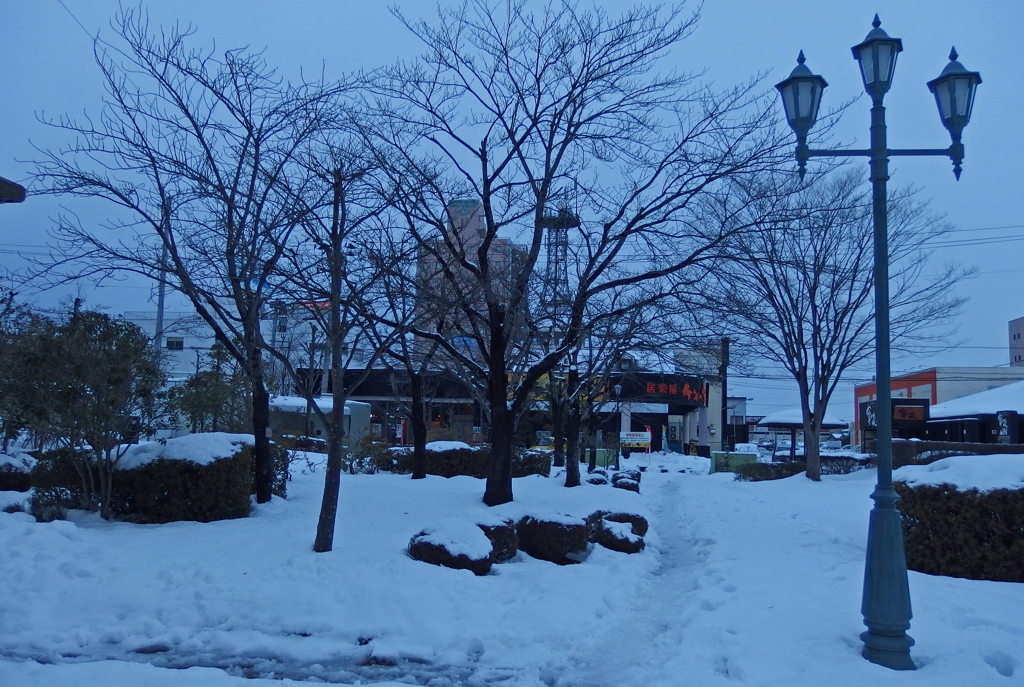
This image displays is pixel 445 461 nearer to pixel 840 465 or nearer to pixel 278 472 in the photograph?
pixel 278 472

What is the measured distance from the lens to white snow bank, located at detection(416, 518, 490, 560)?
33.1ft

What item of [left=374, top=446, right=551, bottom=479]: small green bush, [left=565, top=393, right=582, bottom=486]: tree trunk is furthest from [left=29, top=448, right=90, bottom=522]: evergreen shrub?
[left=565, top=393, right=582, bottom=486]: tree trunk

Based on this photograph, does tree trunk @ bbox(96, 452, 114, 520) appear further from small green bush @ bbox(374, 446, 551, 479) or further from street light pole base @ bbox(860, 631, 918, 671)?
street light pole base @ bbox(860, 631, 918, 671)

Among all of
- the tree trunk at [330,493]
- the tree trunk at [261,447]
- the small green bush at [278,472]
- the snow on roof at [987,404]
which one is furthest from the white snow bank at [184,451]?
the snow on roof at [987,404]

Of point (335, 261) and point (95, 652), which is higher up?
point (335, 261)

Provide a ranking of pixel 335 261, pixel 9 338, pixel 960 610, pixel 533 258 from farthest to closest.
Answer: pixel 9 338
pixel 533 258
pixel 335 261
pixel 960 610

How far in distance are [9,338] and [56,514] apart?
3.70 metres

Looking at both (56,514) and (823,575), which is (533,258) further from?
(56,514)

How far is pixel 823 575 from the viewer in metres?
10.5

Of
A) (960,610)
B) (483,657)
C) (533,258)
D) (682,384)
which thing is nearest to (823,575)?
(960,610)

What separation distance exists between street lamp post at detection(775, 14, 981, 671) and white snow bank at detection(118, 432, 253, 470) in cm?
940

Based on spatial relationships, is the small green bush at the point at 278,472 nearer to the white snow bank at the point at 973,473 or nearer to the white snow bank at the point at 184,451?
the white snow bank at the point at 184,451

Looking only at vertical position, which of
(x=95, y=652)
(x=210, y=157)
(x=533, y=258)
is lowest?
(x=95, y=652)

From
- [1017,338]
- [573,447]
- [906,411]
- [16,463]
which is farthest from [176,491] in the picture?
[1017,338]
